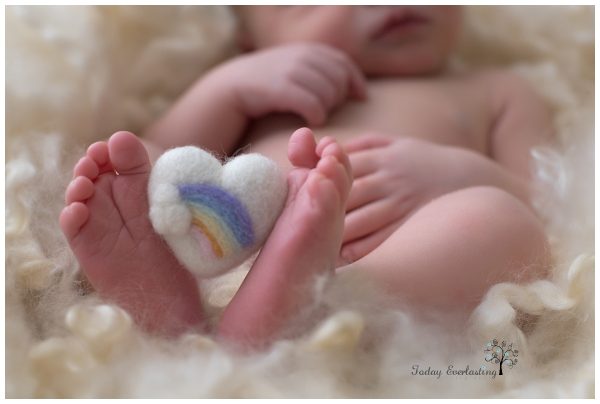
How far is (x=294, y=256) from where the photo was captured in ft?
2.49

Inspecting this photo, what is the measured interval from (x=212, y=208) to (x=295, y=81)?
0.46 m

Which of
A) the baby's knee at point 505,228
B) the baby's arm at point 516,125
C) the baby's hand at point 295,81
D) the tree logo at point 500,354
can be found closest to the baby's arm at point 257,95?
the baby's hand at point 295,81

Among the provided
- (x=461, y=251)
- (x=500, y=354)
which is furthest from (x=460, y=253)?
(x=500, y=354)

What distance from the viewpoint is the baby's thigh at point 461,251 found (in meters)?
0.84

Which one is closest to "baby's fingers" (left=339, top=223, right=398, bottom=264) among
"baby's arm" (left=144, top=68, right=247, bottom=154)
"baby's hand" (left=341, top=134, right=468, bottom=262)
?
"baby's hand" (left=341, top=134, right=468, bottom=262)

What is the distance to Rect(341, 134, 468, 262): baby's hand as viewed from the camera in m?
1.00

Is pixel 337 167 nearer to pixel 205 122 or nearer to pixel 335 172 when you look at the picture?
pixel 335 172

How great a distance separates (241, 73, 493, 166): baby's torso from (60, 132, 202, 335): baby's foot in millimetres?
367

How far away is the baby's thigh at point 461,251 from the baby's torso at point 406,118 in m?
0.28

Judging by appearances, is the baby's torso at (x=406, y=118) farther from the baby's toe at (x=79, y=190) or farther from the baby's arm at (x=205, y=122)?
the baby's toe at (x=79, y=190)

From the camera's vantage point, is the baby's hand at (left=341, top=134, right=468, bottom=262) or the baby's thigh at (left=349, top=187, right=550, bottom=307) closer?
the baby's thigh at (left=349, top=187, right=550, bottom=307)

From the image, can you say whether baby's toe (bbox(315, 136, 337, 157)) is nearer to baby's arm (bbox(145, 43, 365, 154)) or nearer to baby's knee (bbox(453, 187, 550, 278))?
baby's knee (bbox(453, 187, 550, 278))

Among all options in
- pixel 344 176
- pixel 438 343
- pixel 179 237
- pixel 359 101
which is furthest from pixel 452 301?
pixel 359 101

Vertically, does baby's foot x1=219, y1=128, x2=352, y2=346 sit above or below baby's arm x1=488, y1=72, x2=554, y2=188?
below
